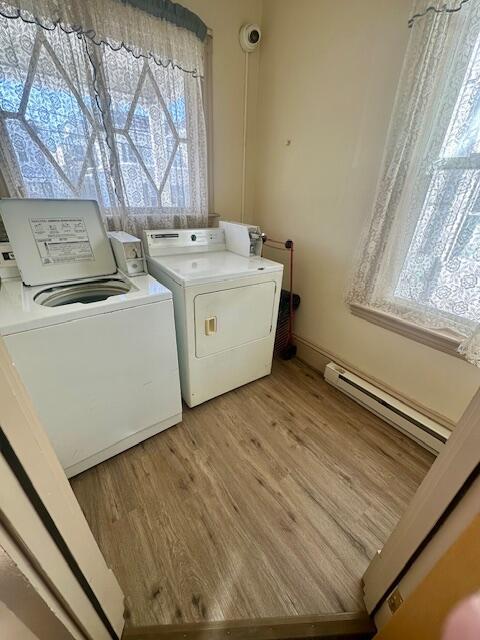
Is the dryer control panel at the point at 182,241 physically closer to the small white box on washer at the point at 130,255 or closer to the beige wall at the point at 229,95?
the small white box on washer at the point at 130,255

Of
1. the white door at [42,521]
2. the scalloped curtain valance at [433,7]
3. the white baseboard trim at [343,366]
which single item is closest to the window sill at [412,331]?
the white baseboard trim at [343,366]

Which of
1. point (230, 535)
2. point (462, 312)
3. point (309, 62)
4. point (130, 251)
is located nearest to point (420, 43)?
point (309, 62)

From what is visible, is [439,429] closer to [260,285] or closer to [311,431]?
[311,431]

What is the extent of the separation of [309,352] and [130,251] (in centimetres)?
165

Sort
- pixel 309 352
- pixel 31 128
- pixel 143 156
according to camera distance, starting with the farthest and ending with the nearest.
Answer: pixel 309 352 < pixel 143 156 < pixel 31 128

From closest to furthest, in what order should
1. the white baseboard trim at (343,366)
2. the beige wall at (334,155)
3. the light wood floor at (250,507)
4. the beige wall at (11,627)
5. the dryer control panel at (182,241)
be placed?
the beige wall at (11,627) < the light wood floor at (250,507) < the beige wall at (334,155) < the white baseboard trim at (343,366) < the dryer control panel at (182,241)

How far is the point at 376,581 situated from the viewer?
2.92 ft

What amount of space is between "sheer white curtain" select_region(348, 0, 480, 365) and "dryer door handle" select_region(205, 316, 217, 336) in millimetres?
1089

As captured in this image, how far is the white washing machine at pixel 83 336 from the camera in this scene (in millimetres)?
1071

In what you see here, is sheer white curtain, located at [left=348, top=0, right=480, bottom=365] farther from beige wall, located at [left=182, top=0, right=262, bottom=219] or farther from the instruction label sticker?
the instruction label sticker

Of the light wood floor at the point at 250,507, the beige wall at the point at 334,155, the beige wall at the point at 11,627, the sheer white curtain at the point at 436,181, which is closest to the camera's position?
the beige wall at the point at 11,627

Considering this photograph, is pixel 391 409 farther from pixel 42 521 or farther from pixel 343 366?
pixel 42 521

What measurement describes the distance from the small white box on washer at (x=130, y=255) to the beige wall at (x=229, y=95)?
1.08 m

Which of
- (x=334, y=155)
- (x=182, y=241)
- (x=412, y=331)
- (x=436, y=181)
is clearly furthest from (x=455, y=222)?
(x=182, y=241)
